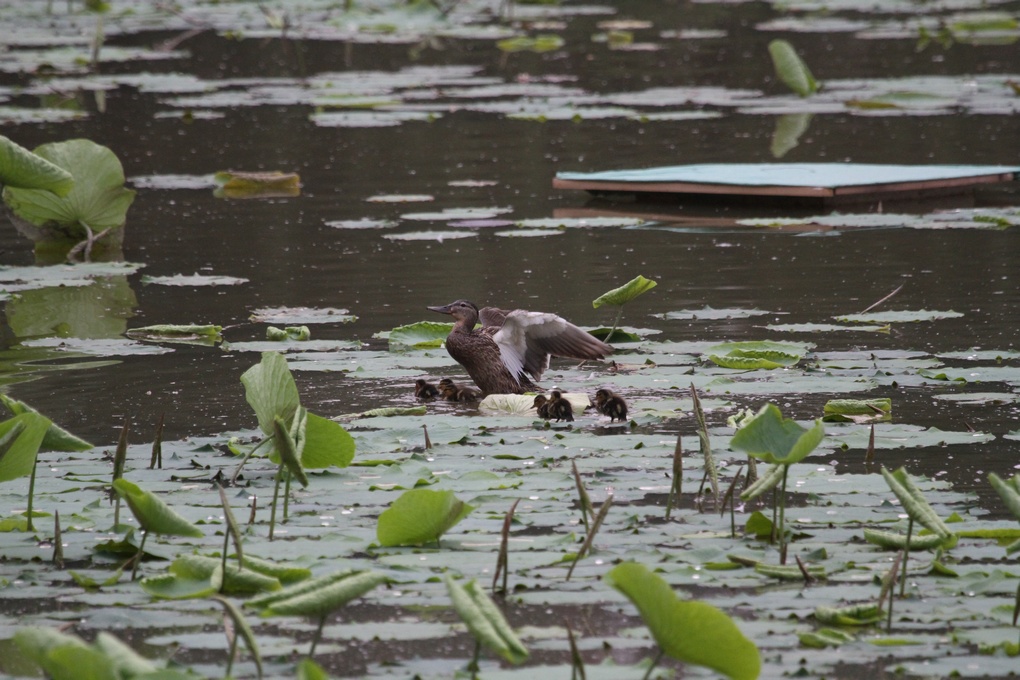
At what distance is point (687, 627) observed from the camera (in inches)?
118

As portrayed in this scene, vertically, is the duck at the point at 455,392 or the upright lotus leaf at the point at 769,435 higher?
the upright lotus leaf at the point at 769,435

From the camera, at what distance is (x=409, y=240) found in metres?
9.60

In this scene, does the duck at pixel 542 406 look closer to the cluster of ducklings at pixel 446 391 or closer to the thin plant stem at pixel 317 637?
the cluster of ducklings at pixel 446 391

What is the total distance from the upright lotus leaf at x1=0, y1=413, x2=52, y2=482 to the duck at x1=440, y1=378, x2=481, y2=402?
2248 millimetres

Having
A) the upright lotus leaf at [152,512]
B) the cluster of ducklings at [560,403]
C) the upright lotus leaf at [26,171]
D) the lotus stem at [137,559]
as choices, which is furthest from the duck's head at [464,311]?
the upright lotus leaf at [152,512]

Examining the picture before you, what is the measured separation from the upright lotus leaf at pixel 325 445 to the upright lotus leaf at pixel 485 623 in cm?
161

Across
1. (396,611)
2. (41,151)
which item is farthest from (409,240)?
(396,611)

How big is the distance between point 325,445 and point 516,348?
6.68 feet

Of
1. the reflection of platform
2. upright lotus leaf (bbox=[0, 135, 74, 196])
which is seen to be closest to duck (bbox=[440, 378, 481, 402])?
upright lotus leaf (bbox=[0, 135, 74, 196])

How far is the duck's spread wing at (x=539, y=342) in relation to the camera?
647 cm

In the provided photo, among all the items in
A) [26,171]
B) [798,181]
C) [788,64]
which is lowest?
[798,181]

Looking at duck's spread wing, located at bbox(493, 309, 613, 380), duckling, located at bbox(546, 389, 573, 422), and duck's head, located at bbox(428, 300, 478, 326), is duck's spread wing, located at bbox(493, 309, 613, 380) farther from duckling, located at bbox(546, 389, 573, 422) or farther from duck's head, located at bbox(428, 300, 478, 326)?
duckling, located at bbox(546, 389, 573, 422)

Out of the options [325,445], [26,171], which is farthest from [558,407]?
[26,171]

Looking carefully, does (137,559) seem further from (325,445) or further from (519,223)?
(519,223)
